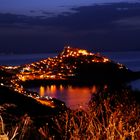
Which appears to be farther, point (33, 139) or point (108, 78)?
point (108, 78)

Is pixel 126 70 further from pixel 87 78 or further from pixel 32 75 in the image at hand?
pixel 32 75

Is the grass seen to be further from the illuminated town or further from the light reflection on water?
the illuminated town

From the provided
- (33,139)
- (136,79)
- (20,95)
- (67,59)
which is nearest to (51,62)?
(67,59)

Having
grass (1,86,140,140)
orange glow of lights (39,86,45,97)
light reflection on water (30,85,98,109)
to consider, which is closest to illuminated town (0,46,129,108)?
orange glow of lights (39,86,45,97)

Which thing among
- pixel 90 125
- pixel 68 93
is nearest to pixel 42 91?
pixel 68 93

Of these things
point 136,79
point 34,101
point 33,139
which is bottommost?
point 136,79

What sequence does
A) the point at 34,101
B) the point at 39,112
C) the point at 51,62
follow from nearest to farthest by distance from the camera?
the point at 39,112, the point at 34,101, the point at 51,62

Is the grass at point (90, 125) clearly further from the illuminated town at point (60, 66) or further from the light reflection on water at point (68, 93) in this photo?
the illuminated town at point (60, 66)

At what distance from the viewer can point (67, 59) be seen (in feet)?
271

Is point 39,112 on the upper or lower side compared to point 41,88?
upper

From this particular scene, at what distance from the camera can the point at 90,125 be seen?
30.8ft

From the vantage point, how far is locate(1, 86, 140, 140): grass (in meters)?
9.01

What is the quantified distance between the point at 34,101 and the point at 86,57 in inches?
2139

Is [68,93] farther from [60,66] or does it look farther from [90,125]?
[90,125]
